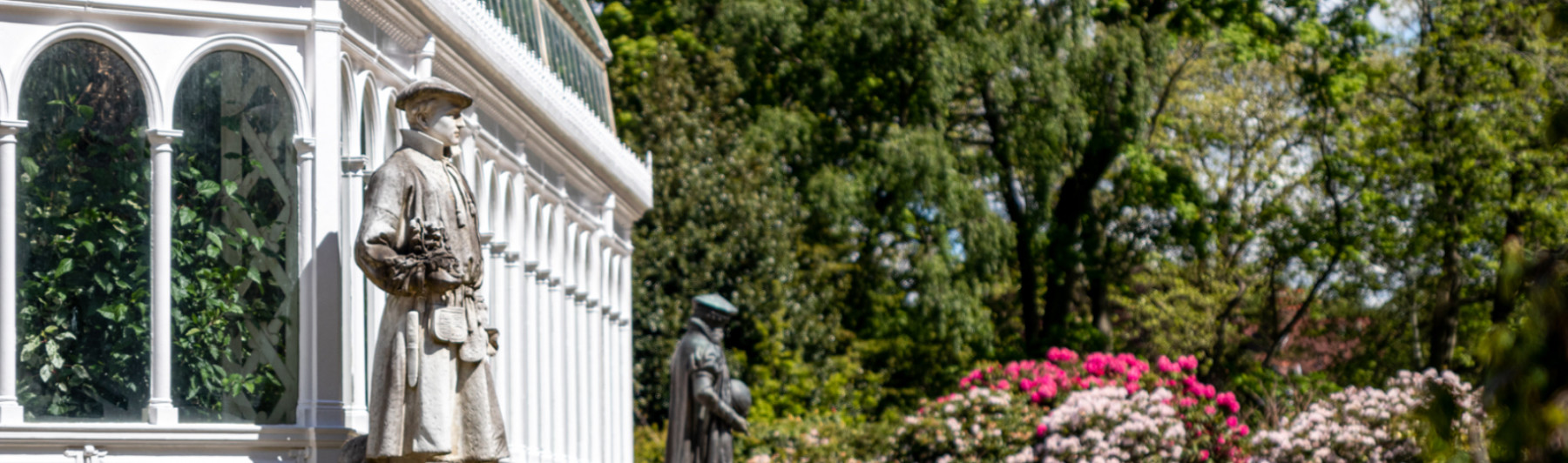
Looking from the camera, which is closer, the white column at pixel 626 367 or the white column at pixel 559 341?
the white column at pixel 559 341

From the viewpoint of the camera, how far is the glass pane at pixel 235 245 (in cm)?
894

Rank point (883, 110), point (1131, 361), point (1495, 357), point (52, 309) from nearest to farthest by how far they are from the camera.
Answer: point (1495, 357)
point (52, 309)
point (1131, 361)
point (883, 110)

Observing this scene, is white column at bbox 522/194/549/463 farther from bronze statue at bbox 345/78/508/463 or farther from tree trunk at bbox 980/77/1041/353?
tree trunk at bbox 980/77/1041/353

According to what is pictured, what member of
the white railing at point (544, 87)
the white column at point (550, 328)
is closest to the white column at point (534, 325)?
the white column at point (550, 328)

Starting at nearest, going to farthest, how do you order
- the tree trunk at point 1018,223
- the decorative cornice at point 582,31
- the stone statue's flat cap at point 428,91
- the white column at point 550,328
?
the stone statue's flat cap at point 428,91, the white column at point 550,328, the decorative cornice at point 582,31, the tree trunk at point 1018,223

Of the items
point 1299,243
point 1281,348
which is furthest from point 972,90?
point 1281,348

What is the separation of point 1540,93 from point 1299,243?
205 inches

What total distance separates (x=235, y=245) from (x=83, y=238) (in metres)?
0.68

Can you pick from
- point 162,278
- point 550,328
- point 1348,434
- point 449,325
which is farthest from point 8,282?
point 1348,434

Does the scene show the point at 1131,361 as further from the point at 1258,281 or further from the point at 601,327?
the point at 1258,281

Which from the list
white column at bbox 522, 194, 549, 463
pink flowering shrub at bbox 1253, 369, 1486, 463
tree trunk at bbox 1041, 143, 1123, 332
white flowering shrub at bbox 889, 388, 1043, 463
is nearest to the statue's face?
white column at bbox 522, 194, 549, 463

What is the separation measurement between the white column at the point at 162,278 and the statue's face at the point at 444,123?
130cm

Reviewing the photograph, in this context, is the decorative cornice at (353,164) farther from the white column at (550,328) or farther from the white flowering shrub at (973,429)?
the white flowering shrub at (973,429)

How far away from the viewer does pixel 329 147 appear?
9336 mm
